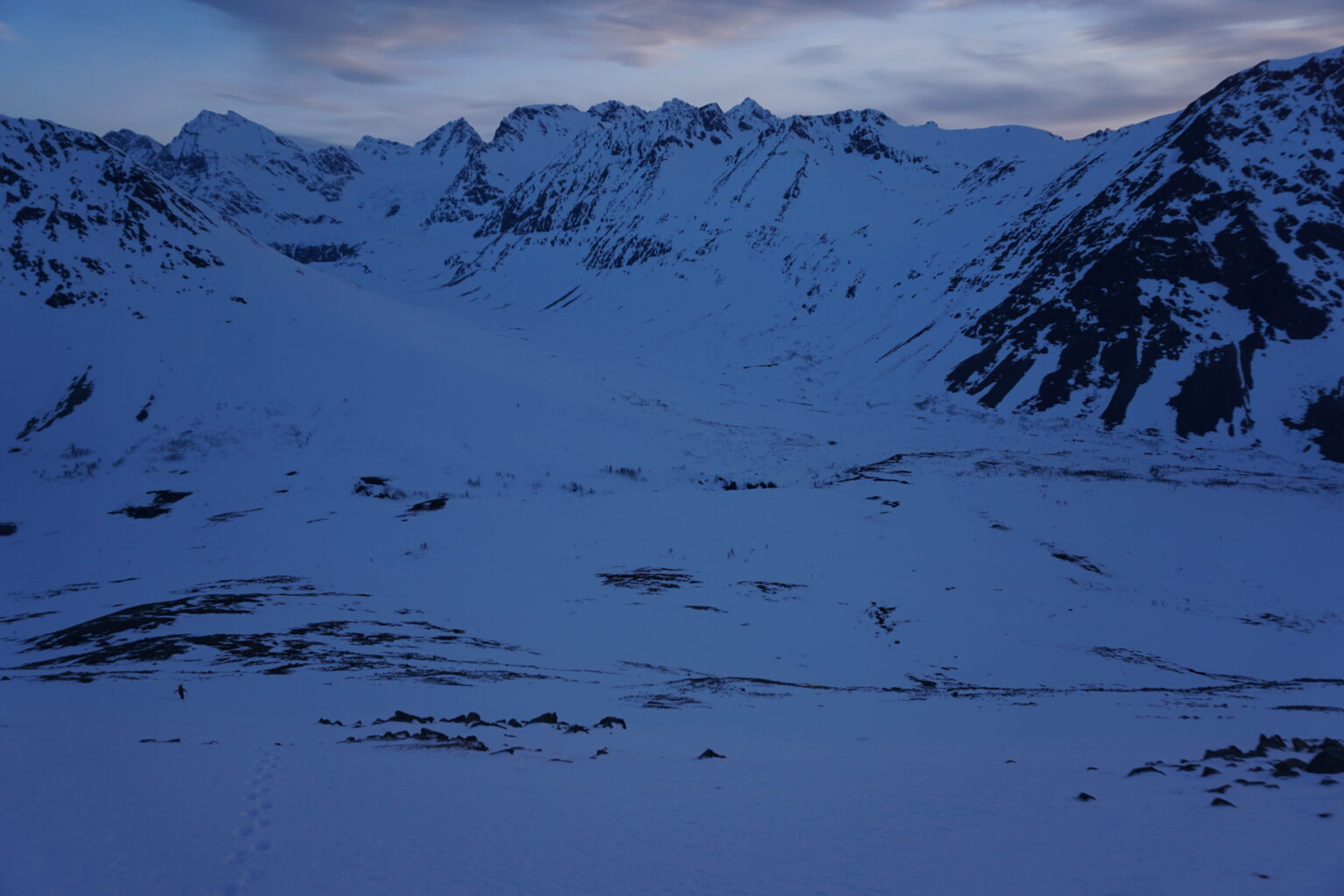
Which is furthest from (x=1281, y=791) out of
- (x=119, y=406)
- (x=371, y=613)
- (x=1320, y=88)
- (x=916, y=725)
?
(x=1320, y=88)

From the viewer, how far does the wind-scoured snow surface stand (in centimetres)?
742

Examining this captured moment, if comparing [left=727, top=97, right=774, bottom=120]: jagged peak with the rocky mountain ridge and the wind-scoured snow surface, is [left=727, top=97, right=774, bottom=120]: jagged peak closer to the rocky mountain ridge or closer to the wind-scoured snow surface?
the rocky mountain ridge

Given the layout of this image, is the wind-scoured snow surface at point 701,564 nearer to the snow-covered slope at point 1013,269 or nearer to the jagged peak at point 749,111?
the snow-covered slope at point 1013,269

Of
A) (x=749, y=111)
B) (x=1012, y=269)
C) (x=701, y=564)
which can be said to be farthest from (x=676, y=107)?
(x=701, y=564)

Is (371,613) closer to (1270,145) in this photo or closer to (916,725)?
(916,725)

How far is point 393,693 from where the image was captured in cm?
1500

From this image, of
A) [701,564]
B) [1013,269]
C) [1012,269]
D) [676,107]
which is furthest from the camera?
[676,107]

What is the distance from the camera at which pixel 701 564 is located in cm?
2625

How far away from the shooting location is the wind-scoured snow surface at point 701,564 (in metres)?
7.42

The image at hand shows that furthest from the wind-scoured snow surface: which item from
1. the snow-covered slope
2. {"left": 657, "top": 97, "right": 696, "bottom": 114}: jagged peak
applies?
{"left": 657, "top": 97, "right": 696, "bottom": 114}: jagged peak

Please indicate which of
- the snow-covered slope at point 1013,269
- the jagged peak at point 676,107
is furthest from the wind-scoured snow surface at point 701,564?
the jagged peak at point 676,107

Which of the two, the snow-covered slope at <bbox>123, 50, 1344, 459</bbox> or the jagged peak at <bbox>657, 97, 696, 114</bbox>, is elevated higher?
the jagged peak at <bbox>657, 97, 696, 114</bbox>

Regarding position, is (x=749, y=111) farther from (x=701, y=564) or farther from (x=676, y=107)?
(x=701, y=564)

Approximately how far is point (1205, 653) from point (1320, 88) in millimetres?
72830
